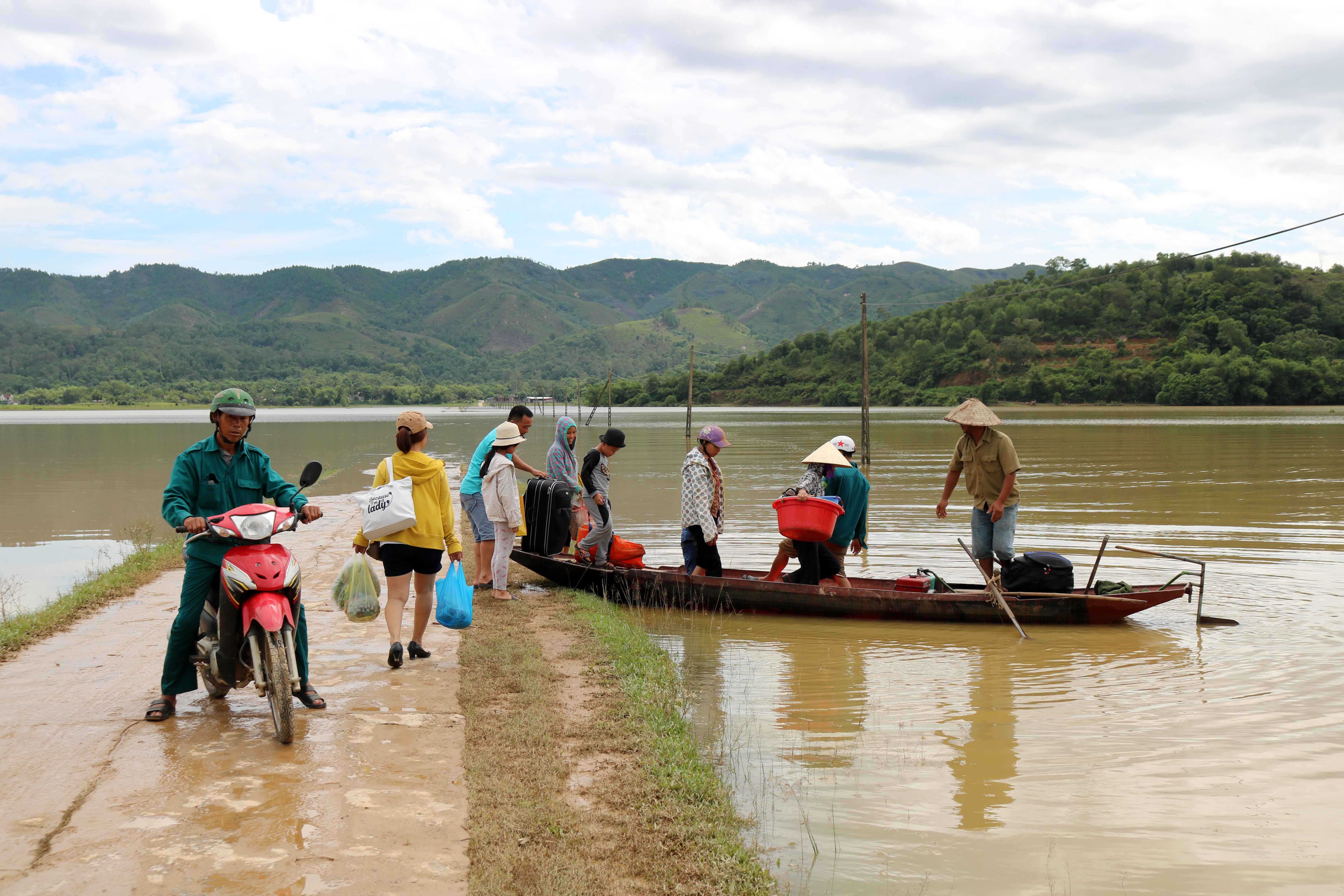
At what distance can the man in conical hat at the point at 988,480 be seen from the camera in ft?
31.3

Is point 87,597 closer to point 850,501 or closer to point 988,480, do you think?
point 850,501

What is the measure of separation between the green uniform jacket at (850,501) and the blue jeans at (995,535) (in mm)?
1118

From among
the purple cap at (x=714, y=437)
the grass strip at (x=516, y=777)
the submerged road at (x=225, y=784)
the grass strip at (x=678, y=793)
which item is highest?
the purple cap at (x=714, y=437)

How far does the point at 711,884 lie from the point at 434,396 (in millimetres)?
173427

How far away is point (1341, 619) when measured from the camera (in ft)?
30.9

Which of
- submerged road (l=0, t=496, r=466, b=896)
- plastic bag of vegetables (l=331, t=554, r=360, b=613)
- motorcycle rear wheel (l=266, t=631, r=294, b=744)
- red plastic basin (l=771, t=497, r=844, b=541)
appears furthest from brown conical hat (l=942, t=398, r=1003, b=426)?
motorcycle rear wheel (l=266, t=631, r=294, b=744)

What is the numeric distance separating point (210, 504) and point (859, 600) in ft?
20.0

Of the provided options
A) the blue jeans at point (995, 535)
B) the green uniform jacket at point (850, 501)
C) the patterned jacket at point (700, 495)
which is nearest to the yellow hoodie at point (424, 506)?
the patterned jacket at point (700, 495)

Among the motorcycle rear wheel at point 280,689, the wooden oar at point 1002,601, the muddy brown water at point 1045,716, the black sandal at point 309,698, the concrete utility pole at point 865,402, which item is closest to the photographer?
the muddy brown water at point 1045,716

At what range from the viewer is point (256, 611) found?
5.28m

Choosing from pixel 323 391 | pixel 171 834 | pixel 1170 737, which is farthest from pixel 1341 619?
pixel 323 391

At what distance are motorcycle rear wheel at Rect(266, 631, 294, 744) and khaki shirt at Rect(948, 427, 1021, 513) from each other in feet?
21.7

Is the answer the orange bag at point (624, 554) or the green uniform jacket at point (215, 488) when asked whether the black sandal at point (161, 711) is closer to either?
the green uniform jacket at point (215, 488)

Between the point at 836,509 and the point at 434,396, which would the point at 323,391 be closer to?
the point at 434,396
